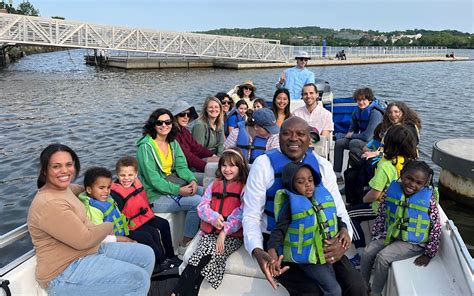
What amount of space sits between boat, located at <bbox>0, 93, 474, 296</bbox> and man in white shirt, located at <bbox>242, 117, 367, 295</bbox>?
270 mm

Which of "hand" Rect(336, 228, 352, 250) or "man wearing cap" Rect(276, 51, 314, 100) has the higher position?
"man wearing cap" Rect(276, 51, 314, 100)

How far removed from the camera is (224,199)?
10.4 feet

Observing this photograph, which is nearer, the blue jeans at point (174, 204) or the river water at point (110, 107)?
the blue jeans at point (174, 204)

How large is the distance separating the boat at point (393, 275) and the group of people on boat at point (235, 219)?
0.25 feet

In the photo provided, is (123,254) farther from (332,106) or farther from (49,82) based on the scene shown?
(49,82)

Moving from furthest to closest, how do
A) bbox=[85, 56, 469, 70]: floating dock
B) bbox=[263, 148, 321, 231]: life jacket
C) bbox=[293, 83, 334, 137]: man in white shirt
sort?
bbox=[85, 56, 469, 70]: floating dock, bbox=[293, 83, 334, 137]: man in white shirt, bbox=[263, 148, 321, 231]: life jacket

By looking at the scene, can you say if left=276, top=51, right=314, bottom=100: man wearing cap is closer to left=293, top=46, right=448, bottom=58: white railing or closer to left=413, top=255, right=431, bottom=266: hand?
left=413, top=255, right=431, bottom=266: hand

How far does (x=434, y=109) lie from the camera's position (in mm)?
17281

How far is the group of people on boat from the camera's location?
241 centimetres

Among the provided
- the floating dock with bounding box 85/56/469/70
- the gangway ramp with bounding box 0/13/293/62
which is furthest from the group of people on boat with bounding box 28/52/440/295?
the floating dock with bounding box 85/56/469/70

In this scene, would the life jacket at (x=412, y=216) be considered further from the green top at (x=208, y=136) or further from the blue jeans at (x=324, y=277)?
the green top at (x=208, y=136)

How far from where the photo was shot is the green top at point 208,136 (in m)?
5.14

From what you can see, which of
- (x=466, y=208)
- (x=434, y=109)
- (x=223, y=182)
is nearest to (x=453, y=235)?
(x=223, y=182)

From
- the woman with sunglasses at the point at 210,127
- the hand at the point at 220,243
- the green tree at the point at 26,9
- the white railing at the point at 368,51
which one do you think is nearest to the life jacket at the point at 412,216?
the hand at the point at 220,243
